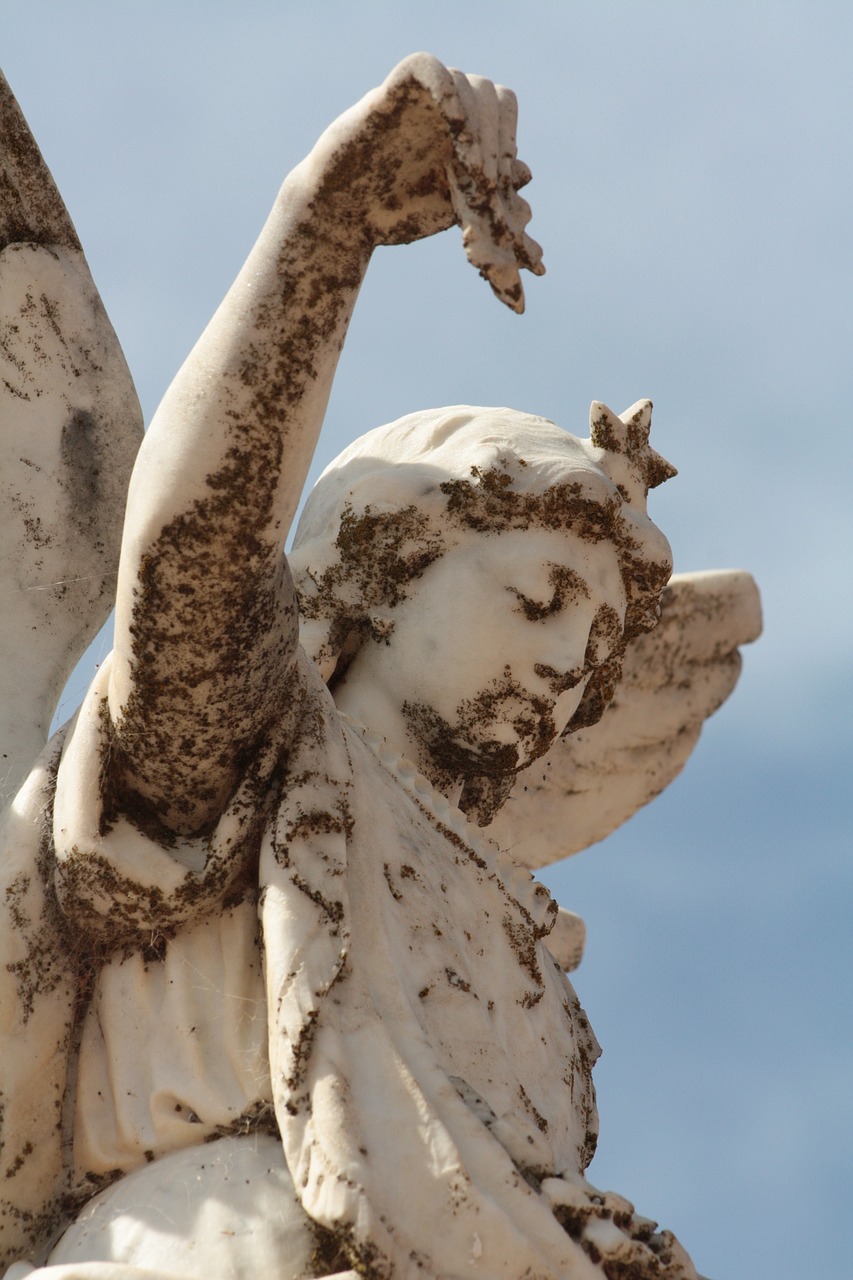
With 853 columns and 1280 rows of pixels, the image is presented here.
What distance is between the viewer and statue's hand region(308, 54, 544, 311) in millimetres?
3348

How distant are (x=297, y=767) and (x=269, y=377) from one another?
32.7 inches

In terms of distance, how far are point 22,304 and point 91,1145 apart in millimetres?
2020

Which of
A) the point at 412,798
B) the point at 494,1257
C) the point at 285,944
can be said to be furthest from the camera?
the point at 412,798

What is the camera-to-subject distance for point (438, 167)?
3490 millimetres

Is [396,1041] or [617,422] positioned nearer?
[396,1041]

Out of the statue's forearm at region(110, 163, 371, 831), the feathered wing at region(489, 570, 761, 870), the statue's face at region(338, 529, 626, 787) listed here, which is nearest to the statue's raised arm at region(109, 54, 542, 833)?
the statue's forearm at region(110, 163, 371, 831)

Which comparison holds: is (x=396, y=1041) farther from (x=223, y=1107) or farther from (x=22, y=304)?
(x=22, y=304)

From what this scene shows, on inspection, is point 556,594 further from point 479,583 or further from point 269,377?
point 269,377

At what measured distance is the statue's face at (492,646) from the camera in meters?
4.67

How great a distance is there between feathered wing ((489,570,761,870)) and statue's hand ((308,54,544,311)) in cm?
335

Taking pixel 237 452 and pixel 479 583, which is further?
pixel 479 583

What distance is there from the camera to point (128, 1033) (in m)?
3.95

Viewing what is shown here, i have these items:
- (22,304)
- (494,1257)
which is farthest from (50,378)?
(494,1257)

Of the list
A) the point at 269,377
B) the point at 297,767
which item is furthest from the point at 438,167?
the point at 297,767
